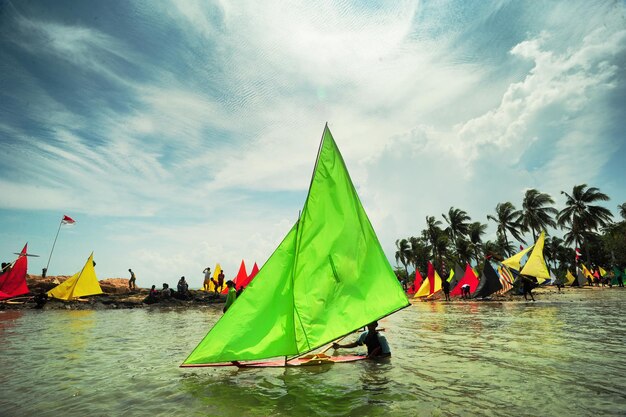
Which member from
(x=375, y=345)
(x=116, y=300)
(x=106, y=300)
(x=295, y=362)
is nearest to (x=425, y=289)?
(x=116, y=300)

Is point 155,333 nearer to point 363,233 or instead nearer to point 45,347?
point 45,347

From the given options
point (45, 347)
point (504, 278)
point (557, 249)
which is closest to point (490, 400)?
point (45, 347)

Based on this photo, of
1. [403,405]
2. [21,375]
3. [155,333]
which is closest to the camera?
[403,405]

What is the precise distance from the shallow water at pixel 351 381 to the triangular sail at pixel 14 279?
843 inches

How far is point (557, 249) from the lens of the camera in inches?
3686

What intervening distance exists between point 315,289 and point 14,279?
3543 cm

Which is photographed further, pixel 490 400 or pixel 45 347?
pixel 45 347

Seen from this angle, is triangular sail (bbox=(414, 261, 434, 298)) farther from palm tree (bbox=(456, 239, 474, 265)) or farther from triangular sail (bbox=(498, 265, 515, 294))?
palm tree (bbox=(456, 239, 474, 265))

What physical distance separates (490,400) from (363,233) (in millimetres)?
4619

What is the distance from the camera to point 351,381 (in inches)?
309

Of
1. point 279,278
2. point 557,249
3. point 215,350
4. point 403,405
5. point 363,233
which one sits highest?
point 557,249

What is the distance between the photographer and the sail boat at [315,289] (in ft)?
25.9

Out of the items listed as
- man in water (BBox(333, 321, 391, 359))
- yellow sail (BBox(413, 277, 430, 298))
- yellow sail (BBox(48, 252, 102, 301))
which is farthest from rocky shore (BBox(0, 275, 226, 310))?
man in water (BBox(333, 321, 391, 359))

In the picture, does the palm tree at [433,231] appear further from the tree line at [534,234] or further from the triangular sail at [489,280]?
the triangular sail at [489,280]
